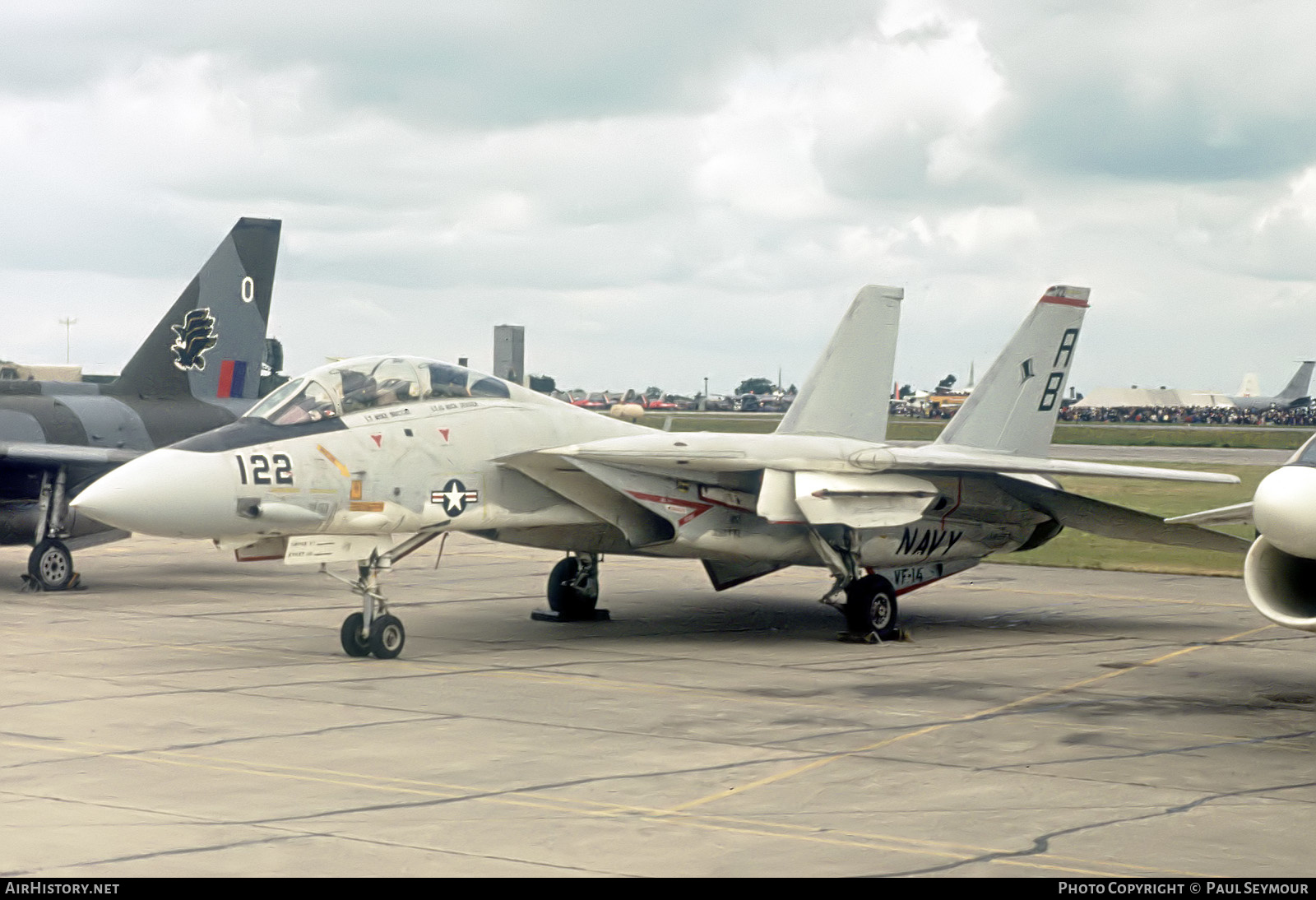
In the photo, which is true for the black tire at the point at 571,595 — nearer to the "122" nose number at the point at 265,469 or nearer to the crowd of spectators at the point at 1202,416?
the "122" nose number at the point at 265,469

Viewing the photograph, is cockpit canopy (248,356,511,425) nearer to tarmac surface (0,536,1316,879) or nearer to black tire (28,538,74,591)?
tarmac surface (0,536,1316,879)

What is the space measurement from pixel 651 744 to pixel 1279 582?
401 centimetres

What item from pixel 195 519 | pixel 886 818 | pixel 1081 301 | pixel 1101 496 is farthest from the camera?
pixel 1101 496

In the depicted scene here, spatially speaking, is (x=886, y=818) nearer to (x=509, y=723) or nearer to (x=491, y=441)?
(x=509, y=723)

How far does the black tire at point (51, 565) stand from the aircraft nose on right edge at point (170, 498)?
22.1 feet

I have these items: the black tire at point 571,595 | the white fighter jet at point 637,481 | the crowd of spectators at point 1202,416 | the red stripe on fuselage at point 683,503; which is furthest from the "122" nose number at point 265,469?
the crowd of spectators at point 1202,416

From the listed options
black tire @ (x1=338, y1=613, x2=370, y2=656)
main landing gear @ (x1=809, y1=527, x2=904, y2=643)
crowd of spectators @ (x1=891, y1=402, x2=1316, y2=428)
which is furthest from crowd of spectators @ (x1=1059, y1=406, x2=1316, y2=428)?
black tire @ (x1=338, y1=613, x2=370, y2=656)

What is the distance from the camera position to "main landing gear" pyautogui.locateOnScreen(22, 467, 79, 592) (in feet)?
58.1

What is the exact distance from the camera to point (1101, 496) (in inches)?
1470

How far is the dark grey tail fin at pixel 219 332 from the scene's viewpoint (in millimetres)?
19828

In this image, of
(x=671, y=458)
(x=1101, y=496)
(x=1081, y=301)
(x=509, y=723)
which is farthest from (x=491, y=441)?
(x=1101, y=496)

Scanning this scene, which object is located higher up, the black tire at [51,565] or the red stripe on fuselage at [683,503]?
the red stripe on fuselage at [683,503]

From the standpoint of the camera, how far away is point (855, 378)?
1658 cm

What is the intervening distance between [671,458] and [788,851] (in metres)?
7.20
